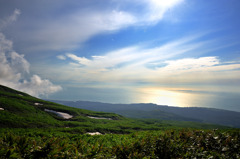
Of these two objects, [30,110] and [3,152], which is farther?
[30,110]

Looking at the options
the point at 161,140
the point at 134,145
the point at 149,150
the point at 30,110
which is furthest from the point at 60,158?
the point at 30,110

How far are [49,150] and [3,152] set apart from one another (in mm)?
1827

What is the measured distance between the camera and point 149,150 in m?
8.91

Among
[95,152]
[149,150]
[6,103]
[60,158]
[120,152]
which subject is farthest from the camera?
[6,103]

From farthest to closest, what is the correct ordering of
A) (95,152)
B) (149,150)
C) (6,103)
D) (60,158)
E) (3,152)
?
(6,103) → (149,150) → (95,152) → (60,158) → (3,152)

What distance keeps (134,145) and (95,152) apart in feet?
10.8

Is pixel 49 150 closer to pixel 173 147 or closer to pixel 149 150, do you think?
pixel 149 150

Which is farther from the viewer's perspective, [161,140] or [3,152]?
[161,140]

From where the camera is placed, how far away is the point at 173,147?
905 cm

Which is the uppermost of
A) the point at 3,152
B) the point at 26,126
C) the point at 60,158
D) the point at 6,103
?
the point at 3,152

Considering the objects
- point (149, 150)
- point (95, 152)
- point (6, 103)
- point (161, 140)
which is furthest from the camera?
point (6, 103)

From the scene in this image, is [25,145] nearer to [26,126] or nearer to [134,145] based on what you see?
[134,145]

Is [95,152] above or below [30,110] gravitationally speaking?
above

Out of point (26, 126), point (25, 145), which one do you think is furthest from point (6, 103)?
point (25, 145)
